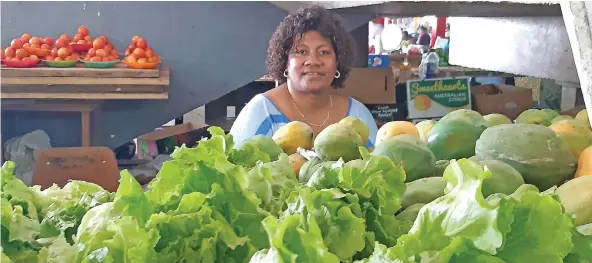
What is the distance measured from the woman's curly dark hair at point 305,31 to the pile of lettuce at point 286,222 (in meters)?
1.47

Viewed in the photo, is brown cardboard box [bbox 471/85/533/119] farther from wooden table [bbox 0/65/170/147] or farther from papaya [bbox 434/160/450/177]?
papaya [bbox 434/160/450/177]

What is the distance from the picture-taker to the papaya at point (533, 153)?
82cm

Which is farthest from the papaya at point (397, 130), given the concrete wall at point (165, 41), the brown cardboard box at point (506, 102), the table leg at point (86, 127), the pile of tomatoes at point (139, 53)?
the concrete wall at point (165, 41)

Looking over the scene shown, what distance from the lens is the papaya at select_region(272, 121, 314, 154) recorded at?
1229 millimetres

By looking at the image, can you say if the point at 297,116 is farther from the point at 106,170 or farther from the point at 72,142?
the point at 72,142

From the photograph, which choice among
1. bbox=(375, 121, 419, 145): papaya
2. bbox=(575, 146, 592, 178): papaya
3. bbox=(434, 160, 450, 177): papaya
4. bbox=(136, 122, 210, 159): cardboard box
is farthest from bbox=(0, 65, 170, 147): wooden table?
bbox=(575, 146, 592, 178): papaya

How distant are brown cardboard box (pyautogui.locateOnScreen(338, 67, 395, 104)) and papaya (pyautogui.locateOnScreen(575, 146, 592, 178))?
2.12 metres

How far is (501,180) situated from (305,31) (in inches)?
60.9

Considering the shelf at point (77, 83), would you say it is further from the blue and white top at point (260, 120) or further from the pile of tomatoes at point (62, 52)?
the blue and white top at point (260, 120)

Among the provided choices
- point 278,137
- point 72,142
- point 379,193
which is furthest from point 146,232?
point 72,142

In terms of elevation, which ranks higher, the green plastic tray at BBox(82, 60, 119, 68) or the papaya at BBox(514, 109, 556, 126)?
the green plastic tray at BBox(82, 60, 119, 68)

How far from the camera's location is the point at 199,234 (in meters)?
0.59

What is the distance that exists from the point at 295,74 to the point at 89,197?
1.43 meters

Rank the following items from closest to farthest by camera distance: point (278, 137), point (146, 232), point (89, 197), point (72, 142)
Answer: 1. point (146, 232)
2. point (89, 197)
3. point (278, 137)
4. point (72, 142)
